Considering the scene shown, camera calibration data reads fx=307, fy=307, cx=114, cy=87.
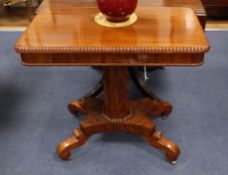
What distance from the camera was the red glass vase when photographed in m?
1.02

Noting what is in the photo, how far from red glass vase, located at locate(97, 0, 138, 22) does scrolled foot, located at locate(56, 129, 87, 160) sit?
0.55 m

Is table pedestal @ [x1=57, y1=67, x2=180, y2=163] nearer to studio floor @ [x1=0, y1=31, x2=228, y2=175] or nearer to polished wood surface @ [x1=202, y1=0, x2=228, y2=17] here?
studio floor @ [x1=0, y1=31, x2=228, y2=175]

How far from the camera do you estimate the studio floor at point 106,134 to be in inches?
52.8

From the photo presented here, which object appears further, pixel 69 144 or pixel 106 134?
pixel 106 134

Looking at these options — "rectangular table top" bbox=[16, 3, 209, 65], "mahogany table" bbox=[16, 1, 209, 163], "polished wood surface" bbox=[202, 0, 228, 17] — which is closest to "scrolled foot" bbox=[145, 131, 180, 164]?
"mahogany table" bbox=[16, 1, 209, 163]

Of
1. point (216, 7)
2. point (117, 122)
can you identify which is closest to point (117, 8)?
point (117, 122)

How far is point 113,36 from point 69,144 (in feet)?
1.85

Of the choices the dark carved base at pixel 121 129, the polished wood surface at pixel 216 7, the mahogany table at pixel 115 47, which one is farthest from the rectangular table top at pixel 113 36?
the polished wood surface at pixel 216 7

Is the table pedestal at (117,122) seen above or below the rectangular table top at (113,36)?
below

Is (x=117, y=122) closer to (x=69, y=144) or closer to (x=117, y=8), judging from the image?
(x=69, y=144)

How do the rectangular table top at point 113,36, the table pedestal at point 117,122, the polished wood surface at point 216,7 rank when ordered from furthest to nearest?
the polished wood surface at point 216,7, the table pedestal at point 117,122, the rectangular table top at point 113,36

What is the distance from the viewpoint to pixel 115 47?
0.94 metres

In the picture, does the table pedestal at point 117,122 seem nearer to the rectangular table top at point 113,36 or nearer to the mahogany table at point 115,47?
the mahogany table at point 115,47

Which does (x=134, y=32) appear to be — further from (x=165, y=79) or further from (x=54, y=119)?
(x=165, y=79)
